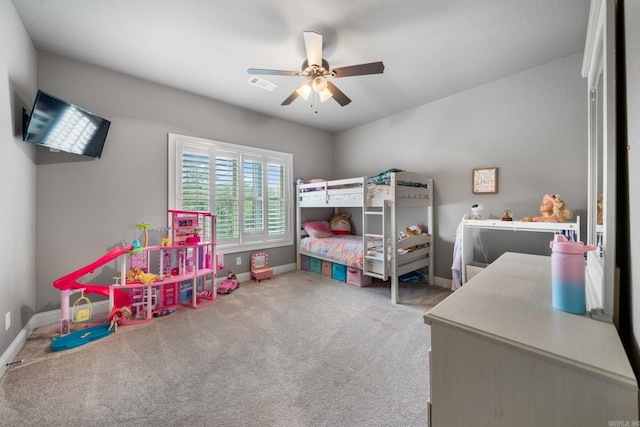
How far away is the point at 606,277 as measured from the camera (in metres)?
0.70

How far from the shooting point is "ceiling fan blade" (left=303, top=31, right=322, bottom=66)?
185cm

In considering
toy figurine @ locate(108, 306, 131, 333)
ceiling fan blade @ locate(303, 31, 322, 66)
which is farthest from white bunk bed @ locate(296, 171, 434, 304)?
toy figurine @ locate(108, 306, 131, 333)

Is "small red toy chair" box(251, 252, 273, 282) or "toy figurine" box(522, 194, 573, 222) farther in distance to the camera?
"small red toy chair" box(251, 252, 273, 282)

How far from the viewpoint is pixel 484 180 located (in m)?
2.94

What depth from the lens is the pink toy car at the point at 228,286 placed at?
3.13 metres

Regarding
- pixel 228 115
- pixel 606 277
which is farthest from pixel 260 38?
pixel 606 277

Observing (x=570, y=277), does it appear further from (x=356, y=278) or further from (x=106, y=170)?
(x=106, y=170)

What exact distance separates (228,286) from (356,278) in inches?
67.7

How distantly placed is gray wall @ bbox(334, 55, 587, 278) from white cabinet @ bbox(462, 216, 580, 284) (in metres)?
0.29

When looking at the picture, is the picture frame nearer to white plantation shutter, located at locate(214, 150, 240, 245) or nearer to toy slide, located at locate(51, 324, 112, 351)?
white plantation shutter, located at locate(214, 150, 240, 245)

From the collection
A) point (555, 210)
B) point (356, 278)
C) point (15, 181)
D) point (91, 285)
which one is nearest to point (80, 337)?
point (91, 285)

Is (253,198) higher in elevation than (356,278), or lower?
higher

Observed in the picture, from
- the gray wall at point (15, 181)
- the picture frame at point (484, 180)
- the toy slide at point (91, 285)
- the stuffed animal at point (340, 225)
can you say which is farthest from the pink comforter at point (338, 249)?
the gray wall at point (15, 181)

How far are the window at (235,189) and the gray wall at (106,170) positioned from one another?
169 mm
